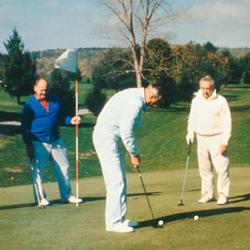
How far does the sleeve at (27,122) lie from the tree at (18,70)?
4181 cm

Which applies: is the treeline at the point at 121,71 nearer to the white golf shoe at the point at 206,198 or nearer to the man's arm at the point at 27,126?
the man's arm at the point at 27,126

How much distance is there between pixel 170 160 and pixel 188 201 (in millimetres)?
21192

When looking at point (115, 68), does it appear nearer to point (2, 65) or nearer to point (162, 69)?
point (162, 69)

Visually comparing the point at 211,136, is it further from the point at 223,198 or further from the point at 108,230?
the point at 108,230

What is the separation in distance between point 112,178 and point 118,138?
58 centimetres

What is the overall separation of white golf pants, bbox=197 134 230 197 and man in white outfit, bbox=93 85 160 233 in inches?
103

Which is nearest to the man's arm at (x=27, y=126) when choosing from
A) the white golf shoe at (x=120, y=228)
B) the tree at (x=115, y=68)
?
the white golf shoe at (x=120, y=228)

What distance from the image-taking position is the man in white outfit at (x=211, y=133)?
9.91m

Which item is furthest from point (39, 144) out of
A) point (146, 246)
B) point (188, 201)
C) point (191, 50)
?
point (191, 50)

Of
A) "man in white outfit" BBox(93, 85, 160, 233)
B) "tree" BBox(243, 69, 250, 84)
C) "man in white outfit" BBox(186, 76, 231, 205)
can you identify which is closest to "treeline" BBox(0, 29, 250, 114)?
"tree" BBox(243, 69, 250, 84)

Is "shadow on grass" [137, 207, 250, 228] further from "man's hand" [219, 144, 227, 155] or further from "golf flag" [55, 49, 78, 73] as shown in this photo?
"golf flag" [55, 49, 78, 73]

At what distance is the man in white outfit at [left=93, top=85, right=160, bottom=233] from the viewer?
747 centimetres

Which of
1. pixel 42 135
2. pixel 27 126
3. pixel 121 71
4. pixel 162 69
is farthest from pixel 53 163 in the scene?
pixel 162 69

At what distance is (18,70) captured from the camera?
51.4 meters
